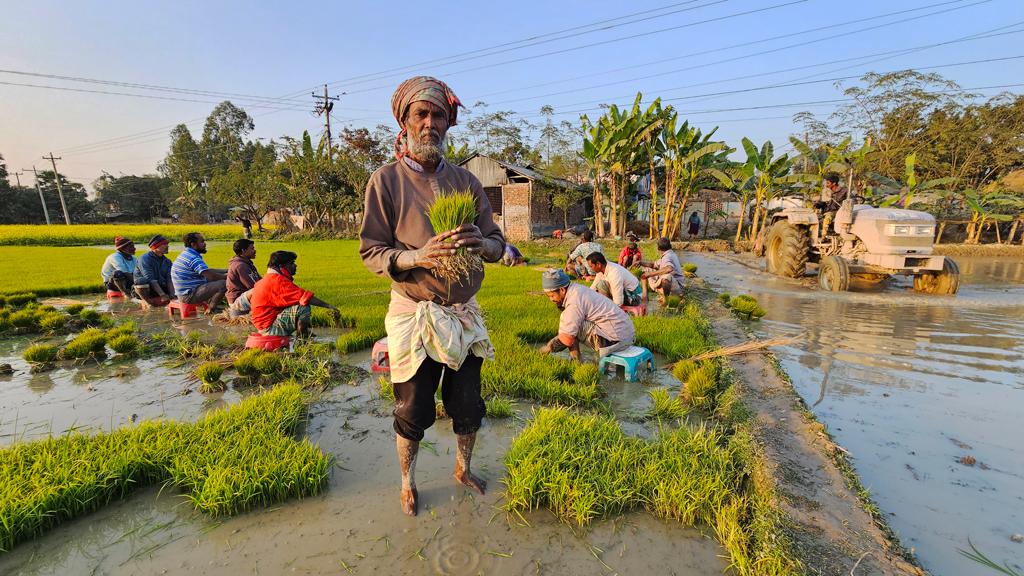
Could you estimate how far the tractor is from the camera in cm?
745

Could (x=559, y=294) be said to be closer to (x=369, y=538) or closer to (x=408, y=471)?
(x=408, y=471)

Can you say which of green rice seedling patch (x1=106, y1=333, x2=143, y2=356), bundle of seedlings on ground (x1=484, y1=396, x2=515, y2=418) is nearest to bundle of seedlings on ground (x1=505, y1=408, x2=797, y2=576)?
bundle of seedlings on ground (x1=484, y1=396, x2=515, y2=418)

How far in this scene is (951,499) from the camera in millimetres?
2324

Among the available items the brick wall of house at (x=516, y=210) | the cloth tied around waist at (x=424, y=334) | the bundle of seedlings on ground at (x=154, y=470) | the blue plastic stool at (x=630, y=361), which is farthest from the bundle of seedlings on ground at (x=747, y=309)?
the brick wall of house at (x=516, y=210)

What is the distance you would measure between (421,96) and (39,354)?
16.9 ft

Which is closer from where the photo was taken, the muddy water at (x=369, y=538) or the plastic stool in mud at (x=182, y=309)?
the muddy water at (x=369, y=538)

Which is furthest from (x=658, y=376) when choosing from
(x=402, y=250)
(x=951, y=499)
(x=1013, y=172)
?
(x=1013, y=172)

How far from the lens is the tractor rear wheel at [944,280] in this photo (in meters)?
7.77

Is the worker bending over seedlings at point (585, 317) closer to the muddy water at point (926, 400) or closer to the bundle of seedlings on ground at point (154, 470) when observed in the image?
the muddy water at point (926, 400)

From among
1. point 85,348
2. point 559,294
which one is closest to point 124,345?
point 85,348

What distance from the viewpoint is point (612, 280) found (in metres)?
5.41

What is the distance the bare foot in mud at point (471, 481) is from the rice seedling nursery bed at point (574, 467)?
7 cm

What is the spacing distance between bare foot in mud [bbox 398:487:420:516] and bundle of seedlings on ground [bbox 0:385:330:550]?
506mm

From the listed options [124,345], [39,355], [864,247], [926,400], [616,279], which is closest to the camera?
[926,400]
